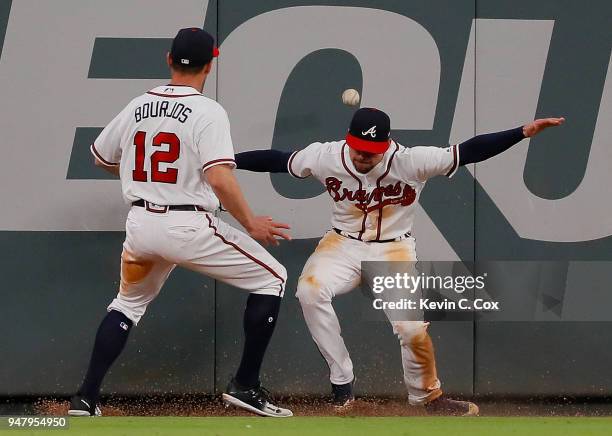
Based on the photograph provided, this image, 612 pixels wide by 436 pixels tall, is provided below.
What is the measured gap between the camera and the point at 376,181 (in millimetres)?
6645

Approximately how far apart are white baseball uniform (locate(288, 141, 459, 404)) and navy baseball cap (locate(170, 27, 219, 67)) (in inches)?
34.3

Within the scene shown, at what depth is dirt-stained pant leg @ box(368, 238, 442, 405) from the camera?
6574 mm

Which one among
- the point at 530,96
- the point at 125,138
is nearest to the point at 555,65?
the point at 530,96

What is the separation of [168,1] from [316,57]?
843mm

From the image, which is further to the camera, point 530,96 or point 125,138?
point 530,96

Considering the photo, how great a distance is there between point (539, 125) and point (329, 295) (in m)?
1.32

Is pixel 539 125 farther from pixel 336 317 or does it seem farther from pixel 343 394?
pixel 343 394

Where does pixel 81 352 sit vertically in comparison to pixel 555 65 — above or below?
below

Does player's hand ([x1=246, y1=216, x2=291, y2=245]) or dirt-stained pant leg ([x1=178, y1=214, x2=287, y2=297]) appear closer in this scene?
player's hand ([x1=246, y1=216, x2=291, y2=245])

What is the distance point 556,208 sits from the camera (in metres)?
7.21

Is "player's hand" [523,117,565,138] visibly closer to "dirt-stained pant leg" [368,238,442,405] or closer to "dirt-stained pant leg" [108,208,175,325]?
"dirt-stained pant leg" [368,238,442,405]

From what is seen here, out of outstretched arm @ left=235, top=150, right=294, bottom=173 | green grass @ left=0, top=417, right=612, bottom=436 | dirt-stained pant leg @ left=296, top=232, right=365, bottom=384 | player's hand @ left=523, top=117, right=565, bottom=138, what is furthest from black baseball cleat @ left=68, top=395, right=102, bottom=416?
player's hand @ left=523, top=117, right=565, bottom=138

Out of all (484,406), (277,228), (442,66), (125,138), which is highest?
(442,66)

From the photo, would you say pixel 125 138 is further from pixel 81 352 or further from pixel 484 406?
pixel 484 406
